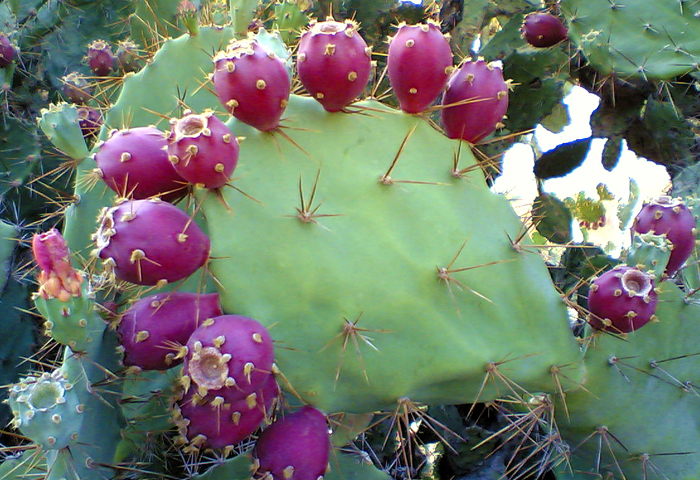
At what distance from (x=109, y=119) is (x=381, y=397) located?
2.87 ft

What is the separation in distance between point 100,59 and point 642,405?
194cm

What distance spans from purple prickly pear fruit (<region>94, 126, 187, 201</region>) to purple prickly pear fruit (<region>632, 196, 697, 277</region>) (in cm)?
95

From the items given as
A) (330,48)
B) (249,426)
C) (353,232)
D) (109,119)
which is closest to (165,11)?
(109,119)

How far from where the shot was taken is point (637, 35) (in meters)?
2.12

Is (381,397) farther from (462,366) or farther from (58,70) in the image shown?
(58,70)

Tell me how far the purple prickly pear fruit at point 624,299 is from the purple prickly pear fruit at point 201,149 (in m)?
0.75

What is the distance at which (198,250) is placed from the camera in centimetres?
101

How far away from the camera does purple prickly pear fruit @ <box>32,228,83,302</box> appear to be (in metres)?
0.93

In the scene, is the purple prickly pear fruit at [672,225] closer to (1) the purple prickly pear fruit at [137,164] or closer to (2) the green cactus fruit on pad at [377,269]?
(2) the green cactus fruit on pad at [377,269]

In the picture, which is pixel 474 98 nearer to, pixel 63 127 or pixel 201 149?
pixel 201 149

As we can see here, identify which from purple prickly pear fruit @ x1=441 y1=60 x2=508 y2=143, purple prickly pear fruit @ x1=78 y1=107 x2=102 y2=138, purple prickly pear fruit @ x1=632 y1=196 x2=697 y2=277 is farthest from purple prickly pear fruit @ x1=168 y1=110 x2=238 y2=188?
purple prickly pear fruit @ x1=78 y1=107 x2=102 y2=138

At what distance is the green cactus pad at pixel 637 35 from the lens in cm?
205

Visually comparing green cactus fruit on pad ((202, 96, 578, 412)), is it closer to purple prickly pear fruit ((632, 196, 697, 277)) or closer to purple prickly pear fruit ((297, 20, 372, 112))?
purple prickly pear fruit ((297, 20, 372, 112))

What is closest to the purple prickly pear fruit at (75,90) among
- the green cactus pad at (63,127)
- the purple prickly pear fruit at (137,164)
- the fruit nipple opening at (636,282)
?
the green cactus pad at (63,127)
